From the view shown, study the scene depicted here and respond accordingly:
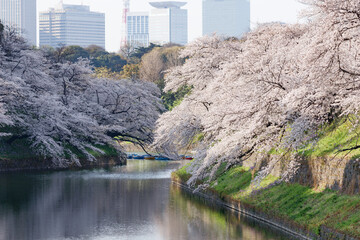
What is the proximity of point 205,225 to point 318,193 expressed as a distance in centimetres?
493

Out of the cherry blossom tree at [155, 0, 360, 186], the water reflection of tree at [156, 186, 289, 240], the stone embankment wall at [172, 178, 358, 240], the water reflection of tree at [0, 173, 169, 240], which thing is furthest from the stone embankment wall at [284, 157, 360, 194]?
the water reflection of tree at [0, 173, 169, 240]

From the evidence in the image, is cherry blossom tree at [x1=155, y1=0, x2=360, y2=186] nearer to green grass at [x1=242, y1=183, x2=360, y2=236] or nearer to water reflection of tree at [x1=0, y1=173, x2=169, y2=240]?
green grass at [x1=242, y1=183, x2=360, y2=236]

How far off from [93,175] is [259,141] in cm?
2169

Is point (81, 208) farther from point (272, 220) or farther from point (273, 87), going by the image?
point (273, 87)

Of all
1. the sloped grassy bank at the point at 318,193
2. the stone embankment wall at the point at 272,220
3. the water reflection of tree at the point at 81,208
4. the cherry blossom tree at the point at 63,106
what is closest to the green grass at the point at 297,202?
the sloped grassy bank at the point at 318,193

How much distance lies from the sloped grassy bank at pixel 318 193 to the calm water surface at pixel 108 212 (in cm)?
94

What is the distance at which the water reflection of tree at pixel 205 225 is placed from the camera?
71.7ft

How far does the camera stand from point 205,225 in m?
24.2

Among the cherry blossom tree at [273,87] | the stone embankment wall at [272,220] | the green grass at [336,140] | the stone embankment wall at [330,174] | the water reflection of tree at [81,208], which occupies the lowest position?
the water reflection of tree at [81,208]

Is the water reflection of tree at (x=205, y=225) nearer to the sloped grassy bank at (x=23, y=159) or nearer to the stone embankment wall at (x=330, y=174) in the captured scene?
the stone embankment wall at (x=330, y=174)

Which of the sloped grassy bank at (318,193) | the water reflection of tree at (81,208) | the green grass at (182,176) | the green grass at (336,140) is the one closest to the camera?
the sloped grassy bank at (318,193)

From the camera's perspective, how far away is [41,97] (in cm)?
5109

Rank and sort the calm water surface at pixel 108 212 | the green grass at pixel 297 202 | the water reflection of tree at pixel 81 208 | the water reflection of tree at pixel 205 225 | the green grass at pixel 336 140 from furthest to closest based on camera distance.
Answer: the water reflection of tree at pixel 81 208 → the calm water surface at pixel 108 212 → the water reflection of tree at pixel 205 225 → the green grass at pixel 336 140 → the green grass at pixel 297 202

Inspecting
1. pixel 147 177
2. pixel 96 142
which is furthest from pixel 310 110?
pixel 96 142
